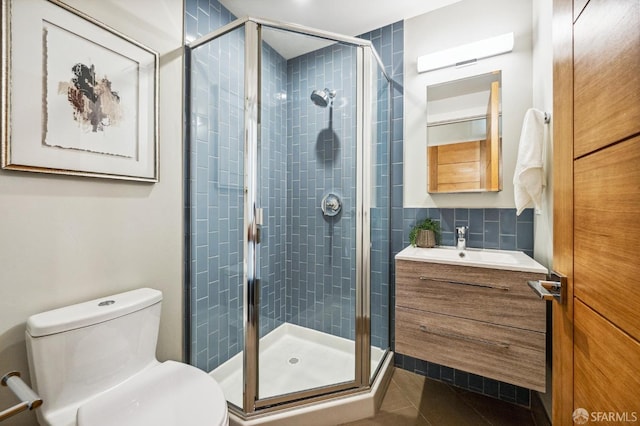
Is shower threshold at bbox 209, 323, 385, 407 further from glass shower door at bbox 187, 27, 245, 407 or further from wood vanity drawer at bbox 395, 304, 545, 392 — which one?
wood vanity drawer at bbox 395, 304, 545, 392

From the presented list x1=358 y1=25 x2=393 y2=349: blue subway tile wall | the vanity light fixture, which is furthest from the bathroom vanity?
the vanity light fixture

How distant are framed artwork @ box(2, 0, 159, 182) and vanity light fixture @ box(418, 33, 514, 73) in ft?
5.50

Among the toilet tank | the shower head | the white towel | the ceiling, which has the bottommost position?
the toilet tank

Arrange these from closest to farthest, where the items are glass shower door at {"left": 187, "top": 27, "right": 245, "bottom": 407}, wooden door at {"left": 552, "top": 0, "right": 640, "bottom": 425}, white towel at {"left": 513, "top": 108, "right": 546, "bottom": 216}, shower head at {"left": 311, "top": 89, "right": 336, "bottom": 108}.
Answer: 1. wooden door at {"left": 552, "top": 0, "right": 640, "bottom": 425}
2. white towel at {"left": 513, "top": 108, "right": 546, "bottom": 216}
3. glass shower door at {"left": 187, "top": 27, "right": 245, "bottom": 407}
4. shower head at {"left": 311, "top": 89, "right": 336, "bottom": 108}

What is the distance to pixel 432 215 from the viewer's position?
1.83 m

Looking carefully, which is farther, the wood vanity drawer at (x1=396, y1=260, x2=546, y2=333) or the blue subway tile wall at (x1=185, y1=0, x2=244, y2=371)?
the blue subway tile wall at (x1=185, y1=0, x2=244, y2=371)

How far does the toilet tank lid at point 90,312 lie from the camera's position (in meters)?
0.91

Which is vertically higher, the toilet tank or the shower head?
the shower head

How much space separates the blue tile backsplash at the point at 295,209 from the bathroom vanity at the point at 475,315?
30cm

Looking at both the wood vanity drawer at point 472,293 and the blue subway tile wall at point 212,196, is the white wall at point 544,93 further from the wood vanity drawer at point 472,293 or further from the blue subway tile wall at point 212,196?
the blue subway tile wall at point 212,196

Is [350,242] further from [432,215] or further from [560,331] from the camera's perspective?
[560,331]

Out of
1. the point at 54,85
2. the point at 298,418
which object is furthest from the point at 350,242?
the point at 54,85

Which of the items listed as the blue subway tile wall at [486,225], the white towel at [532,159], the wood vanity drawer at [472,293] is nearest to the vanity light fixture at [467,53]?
the white towel at [532,159]

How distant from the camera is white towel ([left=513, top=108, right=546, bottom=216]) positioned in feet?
4.33
